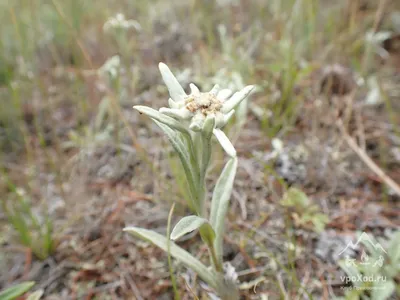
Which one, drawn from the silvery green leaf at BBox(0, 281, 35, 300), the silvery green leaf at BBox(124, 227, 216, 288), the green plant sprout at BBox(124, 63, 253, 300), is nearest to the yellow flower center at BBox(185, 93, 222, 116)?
the green plant sprout at BBox(124, 63, 253, 300)

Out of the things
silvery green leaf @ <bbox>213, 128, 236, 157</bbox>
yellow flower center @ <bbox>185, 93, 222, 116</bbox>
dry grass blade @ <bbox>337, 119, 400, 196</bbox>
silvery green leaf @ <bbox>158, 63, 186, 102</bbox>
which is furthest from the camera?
dry grass blade @ <bbox>337, 119, 400, 196</bbox>

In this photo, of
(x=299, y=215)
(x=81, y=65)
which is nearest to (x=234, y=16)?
(x=81, y=65)

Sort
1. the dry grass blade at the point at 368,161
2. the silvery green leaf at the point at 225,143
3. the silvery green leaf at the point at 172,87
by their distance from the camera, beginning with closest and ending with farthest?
the silvery green leaf at the point at 225,143, the silvery green leaf at the point at 172,87, the dry grass blade at the point at 368,161

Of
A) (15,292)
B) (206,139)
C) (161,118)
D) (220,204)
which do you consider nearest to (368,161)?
(220,204)

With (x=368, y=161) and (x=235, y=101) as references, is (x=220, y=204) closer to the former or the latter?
(x=235, y=101)

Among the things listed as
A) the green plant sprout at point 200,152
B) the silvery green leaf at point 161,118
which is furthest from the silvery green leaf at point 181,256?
the silvery green leaf at point 161,118

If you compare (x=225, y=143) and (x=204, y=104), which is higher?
(x=204, y=104)

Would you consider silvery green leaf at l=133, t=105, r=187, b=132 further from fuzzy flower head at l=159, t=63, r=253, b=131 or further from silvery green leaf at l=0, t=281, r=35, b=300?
silvery green leaf at l=0, t=281, r=35, b=300

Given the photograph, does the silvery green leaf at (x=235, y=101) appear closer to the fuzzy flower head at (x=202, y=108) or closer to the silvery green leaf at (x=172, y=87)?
the fuzzy flower head at (x=202, y=108)
